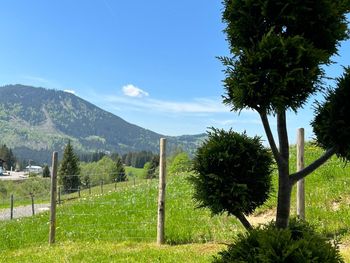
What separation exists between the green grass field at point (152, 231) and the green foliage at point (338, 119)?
5.13 meters

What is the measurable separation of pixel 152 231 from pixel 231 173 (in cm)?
1099

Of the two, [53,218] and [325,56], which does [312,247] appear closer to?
[325,56]

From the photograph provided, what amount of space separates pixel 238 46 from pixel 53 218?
1209 centimetres

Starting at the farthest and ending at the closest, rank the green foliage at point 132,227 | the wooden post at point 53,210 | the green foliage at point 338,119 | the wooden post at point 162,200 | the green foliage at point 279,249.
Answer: the wooden post at point 53,210 < the green foliage at point 132,227 < the wooden post at point 162,200 < the green foliage at point 338,119 < the green foliage at point 279,249

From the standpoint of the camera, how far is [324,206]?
1625 cm

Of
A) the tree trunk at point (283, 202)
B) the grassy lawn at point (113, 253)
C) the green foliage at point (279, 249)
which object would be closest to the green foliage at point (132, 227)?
the grassy lawn at point (113, 253)

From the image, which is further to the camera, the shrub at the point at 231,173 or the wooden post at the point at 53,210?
the wooden post at the point at 53,210

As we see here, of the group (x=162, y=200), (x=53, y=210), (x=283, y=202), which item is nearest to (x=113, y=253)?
(x=162, y=200)

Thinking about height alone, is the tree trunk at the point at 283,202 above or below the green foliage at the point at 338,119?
below

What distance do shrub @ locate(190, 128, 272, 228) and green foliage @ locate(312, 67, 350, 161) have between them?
915 millimetres

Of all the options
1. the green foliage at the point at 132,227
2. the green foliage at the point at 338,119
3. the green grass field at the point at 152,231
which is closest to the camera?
the green foliage at the point at 338,119

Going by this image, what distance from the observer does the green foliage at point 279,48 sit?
4.47m

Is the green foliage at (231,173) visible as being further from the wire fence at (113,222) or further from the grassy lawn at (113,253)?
the wire fence at (113,222)

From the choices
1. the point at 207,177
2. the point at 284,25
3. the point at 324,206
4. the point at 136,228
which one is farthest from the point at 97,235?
the point at 284,25
